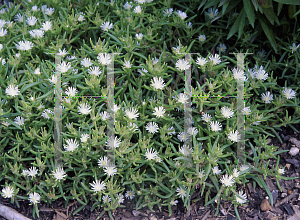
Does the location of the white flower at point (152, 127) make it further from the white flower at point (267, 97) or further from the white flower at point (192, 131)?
the white flower at point (267, 97)

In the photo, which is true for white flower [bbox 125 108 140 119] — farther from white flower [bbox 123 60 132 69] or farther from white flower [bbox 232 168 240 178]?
white flower [bbox 232 168 240 178]

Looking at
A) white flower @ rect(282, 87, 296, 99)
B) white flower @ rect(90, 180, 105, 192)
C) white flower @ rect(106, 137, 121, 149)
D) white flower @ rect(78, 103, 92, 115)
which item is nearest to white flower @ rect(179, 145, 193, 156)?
white flower @ rect(106, 137, 121, 149)

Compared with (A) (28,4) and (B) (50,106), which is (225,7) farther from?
(A) (28,4)

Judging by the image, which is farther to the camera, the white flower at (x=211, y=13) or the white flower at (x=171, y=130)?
the white flower at (x=211, y=13)

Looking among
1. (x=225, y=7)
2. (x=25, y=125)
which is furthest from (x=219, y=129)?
(x=25, y=125)

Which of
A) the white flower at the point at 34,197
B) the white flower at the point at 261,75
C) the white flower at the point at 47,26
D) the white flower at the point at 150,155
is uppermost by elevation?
the white flower at the point at 47,26

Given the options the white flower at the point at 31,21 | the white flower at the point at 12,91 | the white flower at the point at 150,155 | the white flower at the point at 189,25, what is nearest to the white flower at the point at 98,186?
the white flower at the point at 150,155
